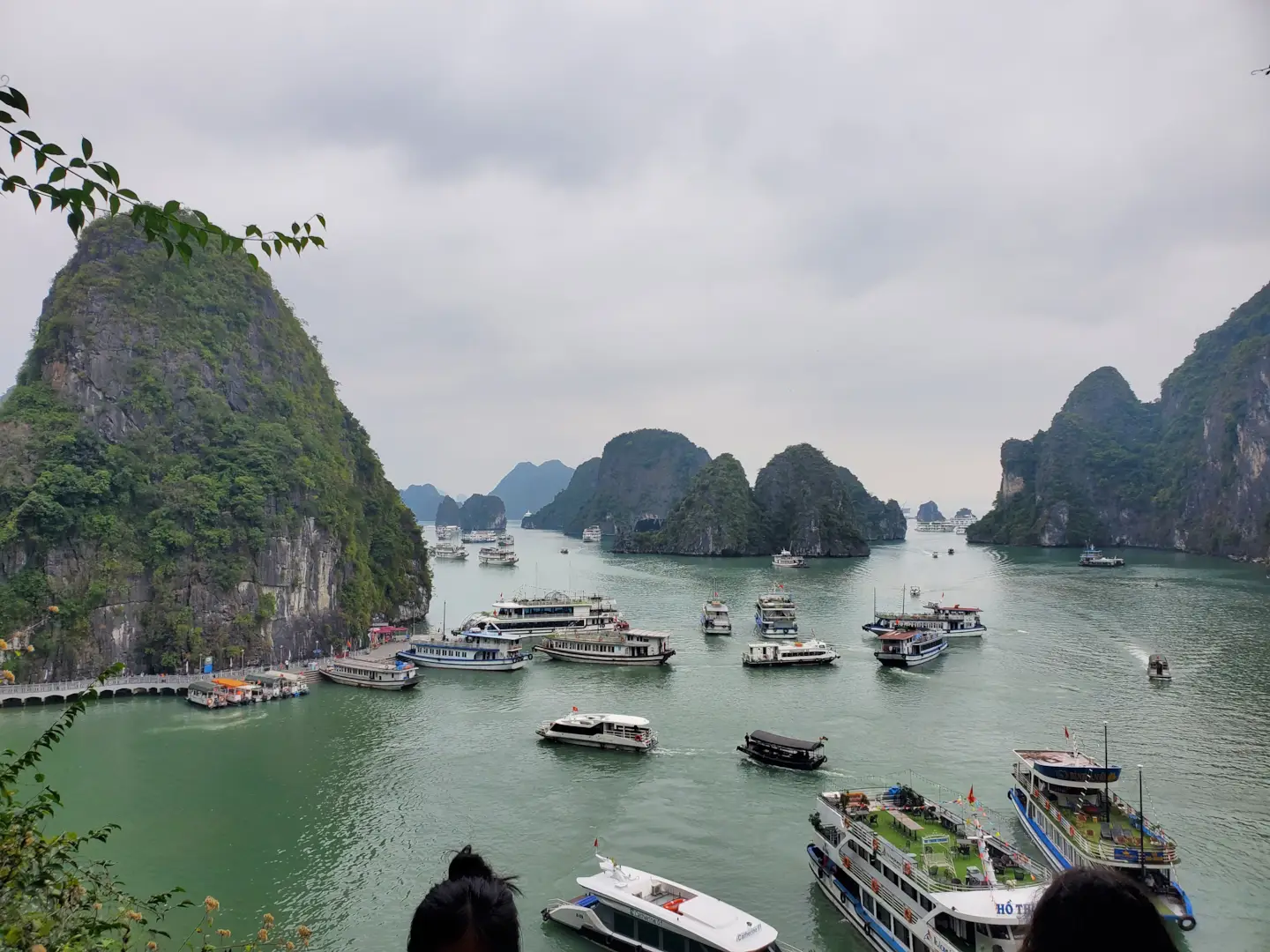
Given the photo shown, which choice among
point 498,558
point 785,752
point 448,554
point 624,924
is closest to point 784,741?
point 785,752

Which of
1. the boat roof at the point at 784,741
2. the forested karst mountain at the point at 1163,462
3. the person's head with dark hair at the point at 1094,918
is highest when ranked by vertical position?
the forested karst mountain at the point at 1163,462

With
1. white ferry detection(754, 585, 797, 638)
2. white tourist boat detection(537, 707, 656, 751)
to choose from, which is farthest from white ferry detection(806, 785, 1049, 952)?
white ferry detection(754, 585, 797, 638)

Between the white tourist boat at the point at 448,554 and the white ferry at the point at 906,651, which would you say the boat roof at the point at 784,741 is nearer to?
the white ferry at the point at 906,651

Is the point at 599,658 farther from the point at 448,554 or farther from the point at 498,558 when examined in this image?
the point at 448,554

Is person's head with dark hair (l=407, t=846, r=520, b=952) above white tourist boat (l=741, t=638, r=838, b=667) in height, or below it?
above

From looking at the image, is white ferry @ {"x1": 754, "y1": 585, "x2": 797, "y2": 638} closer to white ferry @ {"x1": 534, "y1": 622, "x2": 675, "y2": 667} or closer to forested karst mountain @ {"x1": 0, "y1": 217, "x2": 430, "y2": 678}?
white ferry @ {"x1": 534, "y1": 622, "x2": 675, "y2": 667}

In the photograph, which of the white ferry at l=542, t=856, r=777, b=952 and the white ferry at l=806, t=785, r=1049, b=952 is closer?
the white ferry at l=806, t=785, r=1049, b=952

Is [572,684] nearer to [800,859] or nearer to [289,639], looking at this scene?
[289,639]

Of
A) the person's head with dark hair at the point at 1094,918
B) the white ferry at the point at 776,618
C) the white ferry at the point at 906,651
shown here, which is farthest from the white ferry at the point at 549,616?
the person's head with dark hair at the point at 1094,918
